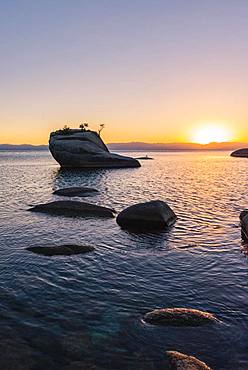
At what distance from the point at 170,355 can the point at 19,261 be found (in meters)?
8.24

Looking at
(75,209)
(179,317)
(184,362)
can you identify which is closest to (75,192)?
(75,209)

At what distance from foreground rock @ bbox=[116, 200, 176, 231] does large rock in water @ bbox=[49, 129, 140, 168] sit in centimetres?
4847

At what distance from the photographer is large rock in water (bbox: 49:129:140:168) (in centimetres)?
6838

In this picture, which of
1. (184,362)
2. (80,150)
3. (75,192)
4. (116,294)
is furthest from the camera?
(80,150)

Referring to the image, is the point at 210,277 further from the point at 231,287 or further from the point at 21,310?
the point at 21,310

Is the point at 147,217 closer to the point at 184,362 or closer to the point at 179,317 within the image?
the point at 179,317

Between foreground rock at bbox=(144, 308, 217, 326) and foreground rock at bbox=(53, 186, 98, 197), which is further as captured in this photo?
foreground rock at bbox=(53, 186, 98, 197)

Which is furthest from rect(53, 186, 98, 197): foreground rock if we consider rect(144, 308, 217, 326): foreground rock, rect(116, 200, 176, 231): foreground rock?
rect(144, 308, 217, 326): foreground rock

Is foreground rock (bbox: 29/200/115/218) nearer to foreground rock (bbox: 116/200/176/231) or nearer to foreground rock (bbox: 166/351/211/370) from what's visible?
foreground rock (bbox: 116/200/176/231)

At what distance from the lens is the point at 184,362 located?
7.41 meters

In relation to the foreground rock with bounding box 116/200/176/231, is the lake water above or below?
below

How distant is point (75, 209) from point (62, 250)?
9.43m

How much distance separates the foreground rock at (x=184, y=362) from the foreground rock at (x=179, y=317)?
4.85ft

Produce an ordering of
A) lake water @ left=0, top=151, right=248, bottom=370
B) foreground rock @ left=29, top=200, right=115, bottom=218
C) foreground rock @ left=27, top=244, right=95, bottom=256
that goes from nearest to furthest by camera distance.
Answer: lake water @ left=0, top=151, right=248, bottom=370, foreground rock @ left=27, top=244, right=95, bottom=256, foreground rock @ left=29, top=200, right=115, bottom=218
